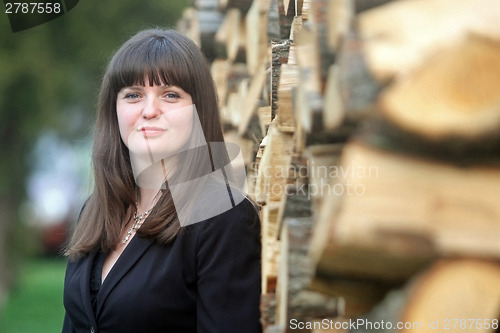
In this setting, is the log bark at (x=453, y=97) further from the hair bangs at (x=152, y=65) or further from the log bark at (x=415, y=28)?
the hair bangs at (x=152, y=65)

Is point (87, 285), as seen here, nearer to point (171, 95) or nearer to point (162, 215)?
point (162, 215)

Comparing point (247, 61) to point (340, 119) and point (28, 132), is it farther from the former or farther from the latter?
point (28, 132)

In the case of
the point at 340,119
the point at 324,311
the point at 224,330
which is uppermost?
the point at 340,119

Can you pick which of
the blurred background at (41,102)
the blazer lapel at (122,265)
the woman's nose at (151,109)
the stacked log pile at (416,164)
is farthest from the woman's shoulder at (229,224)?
the blurred background at (41,102)

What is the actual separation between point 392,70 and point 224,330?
0.90 meters

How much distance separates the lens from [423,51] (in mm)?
1014

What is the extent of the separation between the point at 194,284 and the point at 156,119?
0.36 metres

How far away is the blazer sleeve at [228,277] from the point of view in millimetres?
1768

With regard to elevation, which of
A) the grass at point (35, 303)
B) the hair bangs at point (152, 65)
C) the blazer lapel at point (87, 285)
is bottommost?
the grass at point (35, 303)

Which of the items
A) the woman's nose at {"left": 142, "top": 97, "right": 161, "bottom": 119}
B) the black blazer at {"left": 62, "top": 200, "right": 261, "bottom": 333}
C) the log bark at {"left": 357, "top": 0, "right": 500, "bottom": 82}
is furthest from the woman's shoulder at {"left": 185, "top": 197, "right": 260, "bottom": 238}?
the log bark at {"left": 357, "top": 0, "right": 500, "bottom": 82}

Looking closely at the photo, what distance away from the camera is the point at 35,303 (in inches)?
370

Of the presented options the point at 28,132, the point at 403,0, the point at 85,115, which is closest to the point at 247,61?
the point at 403,0

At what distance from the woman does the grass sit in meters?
5.32

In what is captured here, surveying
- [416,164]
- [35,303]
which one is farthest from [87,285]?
[35,303]
